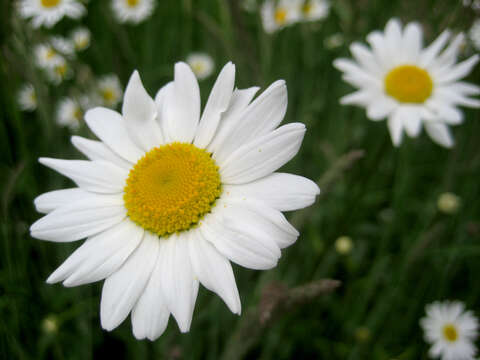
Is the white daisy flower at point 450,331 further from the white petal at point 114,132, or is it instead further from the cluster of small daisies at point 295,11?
the cluster of small daisies at point 295,11

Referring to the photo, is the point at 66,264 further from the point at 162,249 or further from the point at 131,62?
the point at 131,62

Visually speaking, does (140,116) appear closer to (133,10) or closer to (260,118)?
(260,118)

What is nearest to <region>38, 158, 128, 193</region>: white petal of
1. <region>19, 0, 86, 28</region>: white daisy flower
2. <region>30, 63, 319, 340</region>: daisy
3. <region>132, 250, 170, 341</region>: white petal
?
<region>30, 63, 319, 340</region>: daisy

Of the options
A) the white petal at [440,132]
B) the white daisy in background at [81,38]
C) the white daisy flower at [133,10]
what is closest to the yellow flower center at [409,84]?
the white petal at [440,132]

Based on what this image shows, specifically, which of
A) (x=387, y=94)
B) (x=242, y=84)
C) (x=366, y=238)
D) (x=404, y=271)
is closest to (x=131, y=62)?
(x=242, y=84)

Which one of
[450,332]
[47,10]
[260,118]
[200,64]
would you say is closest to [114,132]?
[260,118]

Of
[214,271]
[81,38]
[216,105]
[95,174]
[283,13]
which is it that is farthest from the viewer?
[81,38]
